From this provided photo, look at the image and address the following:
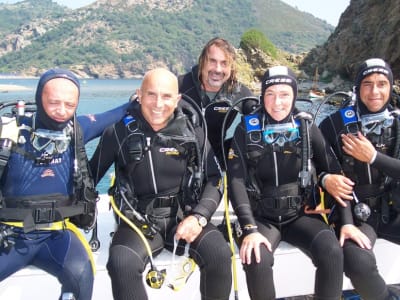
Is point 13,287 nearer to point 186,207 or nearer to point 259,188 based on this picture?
point 186,207

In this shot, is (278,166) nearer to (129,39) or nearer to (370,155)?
(370,155)

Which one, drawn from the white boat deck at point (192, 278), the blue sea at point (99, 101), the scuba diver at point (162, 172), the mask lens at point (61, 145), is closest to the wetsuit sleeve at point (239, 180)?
the scuba diver at point (162, 172)

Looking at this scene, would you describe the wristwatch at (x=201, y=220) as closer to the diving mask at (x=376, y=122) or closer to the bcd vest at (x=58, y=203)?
the bcd vest at (x=58, y=203)

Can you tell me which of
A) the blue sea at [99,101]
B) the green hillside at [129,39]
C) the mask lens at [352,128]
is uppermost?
the green hillside at [129,39]

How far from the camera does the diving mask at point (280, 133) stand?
109 inches

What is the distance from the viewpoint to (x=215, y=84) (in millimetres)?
3586

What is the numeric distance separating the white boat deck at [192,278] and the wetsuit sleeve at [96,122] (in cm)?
82

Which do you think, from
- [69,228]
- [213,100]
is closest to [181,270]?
[69,228]

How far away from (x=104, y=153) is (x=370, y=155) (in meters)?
1.79

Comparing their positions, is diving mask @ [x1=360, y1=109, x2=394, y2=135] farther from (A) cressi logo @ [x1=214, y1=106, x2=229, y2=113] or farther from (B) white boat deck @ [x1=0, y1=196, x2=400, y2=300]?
(A) cressi logo @ [x1=214, y1=106, x2=229, y2=113]

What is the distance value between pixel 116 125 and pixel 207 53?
119 centimetres

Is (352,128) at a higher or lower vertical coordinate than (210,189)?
higher

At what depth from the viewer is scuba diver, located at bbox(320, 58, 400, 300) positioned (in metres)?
2.77

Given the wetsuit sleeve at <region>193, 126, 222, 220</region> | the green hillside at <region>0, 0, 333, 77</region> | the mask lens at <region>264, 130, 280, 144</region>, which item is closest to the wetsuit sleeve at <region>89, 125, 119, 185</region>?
the wetsuit sleeve at <region>193, 126, 222, 220</region>
